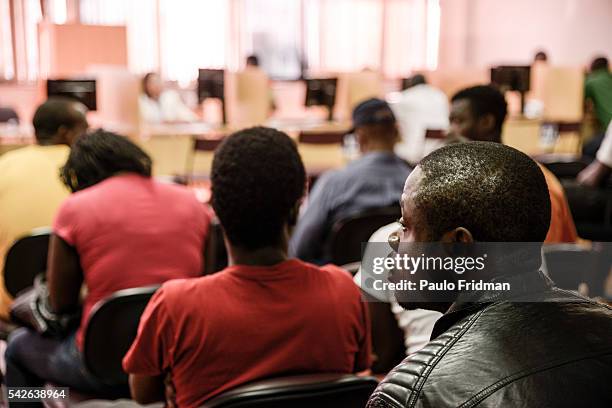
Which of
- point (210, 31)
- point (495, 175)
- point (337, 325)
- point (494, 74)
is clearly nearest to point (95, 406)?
point (337, 325)

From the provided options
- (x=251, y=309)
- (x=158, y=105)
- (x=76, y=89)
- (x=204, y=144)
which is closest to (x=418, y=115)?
(x=204, y=144)

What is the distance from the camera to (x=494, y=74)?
705cm

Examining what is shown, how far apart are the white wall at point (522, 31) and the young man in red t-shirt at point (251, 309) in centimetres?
769

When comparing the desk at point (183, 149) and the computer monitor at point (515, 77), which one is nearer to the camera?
the desk at point (183, 149)

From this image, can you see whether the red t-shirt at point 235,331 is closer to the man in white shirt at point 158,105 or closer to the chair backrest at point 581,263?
the chair backrest at point 581,263

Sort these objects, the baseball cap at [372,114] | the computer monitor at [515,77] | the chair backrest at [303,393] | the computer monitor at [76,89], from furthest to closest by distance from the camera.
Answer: the computer monitor at [515,77]
the computer monitor at [76,89]
the baseball cap at [372,114]
the chair backrest at [303,393]

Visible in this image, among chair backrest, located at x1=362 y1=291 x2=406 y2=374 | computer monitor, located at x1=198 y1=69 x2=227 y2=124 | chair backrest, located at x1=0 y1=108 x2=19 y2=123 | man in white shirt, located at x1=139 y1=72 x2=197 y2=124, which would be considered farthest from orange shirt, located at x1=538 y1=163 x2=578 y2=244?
chair backrest, located at x1=0 y1=108 x2=19 y2=123

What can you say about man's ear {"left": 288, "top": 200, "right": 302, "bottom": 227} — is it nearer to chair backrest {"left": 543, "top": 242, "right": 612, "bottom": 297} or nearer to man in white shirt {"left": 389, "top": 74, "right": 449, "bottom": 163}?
chair backrest {"left": 543, "top": 242, "right": 612, "bottom": 297}

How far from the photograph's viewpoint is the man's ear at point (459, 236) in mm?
702

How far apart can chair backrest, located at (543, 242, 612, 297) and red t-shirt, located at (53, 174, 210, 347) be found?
3.14ft

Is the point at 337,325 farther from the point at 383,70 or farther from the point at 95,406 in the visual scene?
the point at 383,70

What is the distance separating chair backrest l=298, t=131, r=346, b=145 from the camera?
5.97 meters

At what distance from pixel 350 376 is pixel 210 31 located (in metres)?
9.50

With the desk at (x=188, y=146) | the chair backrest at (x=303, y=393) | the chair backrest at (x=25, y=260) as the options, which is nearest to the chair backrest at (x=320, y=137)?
the desk at (x=188, y=146)
